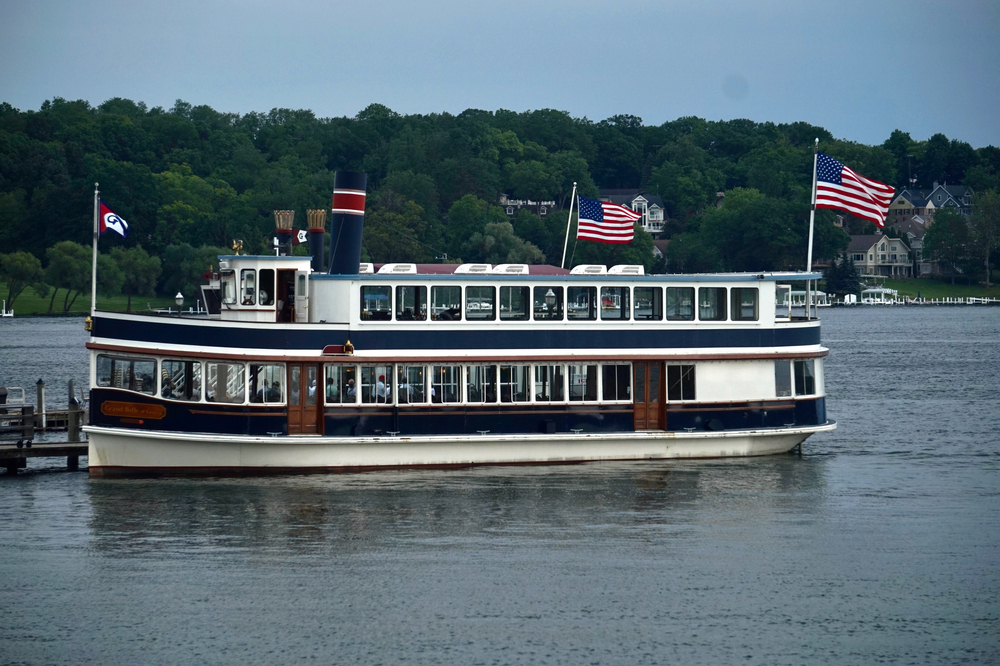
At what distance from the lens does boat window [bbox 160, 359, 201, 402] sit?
31312mm

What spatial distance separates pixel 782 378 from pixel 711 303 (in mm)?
2743

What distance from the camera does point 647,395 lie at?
3388 cm

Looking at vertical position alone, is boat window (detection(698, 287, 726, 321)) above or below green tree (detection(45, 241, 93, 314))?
below

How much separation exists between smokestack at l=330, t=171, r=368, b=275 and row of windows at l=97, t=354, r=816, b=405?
9.29 ft

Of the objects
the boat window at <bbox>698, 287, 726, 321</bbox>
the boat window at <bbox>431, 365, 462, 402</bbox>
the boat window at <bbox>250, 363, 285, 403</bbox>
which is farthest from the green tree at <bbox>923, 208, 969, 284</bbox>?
the boat window at <bbox>250, 363, 285, 403</bbox>

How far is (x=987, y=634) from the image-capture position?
22.0m

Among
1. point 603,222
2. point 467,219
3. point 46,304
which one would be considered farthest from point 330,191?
point 603,222

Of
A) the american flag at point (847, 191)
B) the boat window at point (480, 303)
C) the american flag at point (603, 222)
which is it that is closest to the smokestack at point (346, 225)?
the boat window at point (480, 303)

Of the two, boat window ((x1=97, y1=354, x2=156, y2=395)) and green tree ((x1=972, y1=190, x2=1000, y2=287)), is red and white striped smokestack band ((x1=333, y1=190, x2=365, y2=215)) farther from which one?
green tree ((x1=972, y1=190, x2=1000, y2=287))

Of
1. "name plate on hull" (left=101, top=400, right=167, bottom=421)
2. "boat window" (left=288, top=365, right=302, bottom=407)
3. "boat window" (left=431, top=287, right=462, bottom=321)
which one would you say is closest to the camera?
"name plate on hull" (left=101, top=400, right=167, bottom=421)

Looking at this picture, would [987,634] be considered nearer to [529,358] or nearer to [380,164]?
[529,358]

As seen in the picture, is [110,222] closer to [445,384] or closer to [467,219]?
[445,384]

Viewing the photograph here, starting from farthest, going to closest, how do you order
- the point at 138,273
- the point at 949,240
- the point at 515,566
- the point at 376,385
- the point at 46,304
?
the point at 949,240, the point at 46,304, the point at 138,273, the point at 376,385, the point at 515,566

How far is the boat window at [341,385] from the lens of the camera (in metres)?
32.2
